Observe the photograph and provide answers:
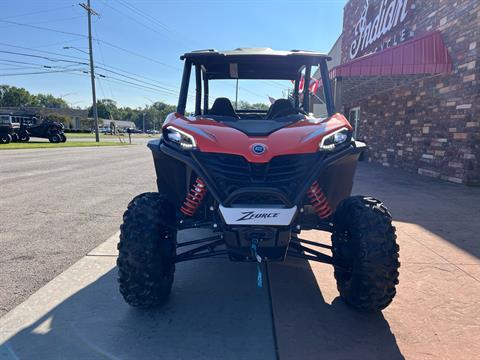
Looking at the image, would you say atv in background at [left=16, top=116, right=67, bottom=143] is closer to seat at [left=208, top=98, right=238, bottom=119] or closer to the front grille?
seat at [left=208, top=98, right=238, bottom=119]

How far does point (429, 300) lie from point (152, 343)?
247 centimetres

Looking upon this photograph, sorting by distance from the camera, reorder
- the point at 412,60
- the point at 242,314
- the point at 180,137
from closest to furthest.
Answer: the point at 180,137
the point at 242,314
the point at 412,60

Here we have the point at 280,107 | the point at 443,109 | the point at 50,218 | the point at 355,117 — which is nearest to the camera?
the point at 280,107

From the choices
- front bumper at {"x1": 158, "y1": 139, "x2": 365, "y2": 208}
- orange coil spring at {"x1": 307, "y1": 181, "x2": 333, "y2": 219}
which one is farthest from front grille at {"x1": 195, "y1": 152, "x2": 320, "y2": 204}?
orange coil spring at {"x1": 307, "y1": 181, "x2": 333, "y2": 219}

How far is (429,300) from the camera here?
306 centimetres

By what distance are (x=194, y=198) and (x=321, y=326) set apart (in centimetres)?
145

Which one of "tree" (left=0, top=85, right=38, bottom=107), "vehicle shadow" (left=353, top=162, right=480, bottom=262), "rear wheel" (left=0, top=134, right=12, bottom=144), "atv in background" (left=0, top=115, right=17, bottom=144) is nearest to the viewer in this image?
"vehicle shadow" (left=353, top=162, right=480, bottom=262)

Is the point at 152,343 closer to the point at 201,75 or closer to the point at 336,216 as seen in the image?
the point at 336,216

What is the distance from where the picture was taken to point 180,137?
2.69m

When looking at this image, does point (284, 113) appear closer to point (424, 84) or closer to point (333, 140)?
point (333, 140)

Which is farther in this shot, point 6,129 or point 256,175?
point 6,129

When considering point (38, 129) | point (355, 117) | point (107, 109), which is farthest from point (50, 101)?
point (355, 117)

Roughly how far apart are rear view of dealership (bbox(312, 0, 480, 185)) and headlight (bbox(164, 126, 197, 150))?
5125 mm

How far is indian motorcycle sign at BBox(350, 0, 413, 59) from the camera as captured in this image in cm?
1217
